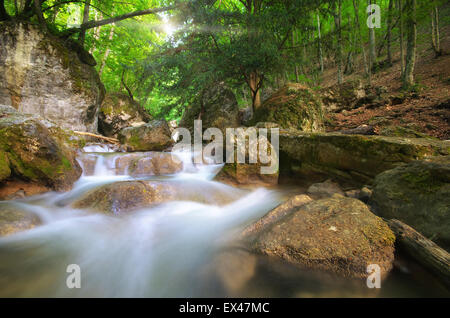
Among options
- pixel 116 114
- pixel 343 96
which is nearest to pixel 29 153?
pixel 116 114

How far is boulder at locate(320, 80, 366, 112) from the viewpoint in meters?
9.44

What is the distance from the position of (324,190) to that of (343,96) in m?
8.55

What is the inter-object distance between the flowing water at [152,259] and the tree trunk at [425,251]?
108 millimetres

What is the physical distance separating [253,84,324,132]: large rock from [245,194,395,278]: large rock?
18.0 feet

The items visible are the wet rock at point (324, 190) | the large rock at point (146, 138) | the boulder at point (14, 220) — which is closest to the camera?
the boulder at point (14, 220)

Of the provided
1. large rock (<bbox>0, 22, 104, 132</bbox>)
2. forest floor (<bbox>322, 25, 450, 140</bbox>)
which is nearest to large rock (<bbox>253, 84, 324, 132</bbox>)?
forest floor (<bbox>322, 25, 450, 140</bbox>)

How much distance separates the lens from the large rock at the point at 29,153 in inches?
134

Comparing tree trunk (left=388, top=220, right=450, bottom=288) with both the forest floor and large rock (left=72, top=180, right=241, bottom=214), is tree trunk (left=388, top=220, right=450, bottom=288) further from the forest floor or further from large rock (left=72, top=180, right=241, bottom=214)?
the forest floor

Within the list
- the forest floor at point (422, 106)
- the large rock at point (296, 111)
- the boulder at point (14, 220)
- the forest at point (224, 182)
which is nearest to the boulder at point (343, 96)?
the forest at point (224, 182)

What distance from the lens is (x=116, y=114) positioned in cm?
1145

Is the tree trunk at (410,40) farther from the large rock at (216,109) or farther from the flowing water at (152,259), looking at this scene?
the flowing water at (152,259)

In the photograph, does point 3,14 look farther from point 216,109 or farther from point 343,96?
point 343,96
